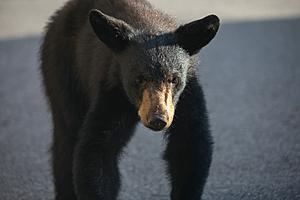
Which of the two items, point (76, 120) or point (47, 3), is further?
point (47, 3)

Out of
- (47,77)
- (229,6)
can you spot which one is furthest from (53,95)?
(229,6)

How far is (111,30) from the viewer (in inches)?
135

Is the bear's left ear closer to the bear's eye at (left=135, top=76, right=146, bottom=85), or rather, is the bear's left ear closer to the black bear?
the black bear

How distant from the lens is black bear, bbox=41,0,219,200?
3.35 metres

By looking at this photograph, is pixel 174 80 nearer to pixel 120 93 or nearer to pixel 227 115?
pixel 120 93

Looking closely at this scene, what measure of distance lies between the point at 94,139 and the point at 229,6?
7.37 m

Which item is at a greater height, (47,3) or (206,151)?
(206,151)

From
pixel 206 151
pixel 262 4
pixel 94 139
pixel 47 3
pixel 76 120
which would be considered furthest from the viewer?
pixel 47 3

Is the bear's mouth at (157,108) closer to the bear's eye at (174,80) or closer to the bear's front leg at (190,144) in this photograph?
the bear's eye at (174,80)

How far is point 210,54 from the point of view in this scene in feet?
26.6

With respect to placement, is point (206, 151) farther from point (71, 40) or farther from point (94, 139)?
point (71, 40)

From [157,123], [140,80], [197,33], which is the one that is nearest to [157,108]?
[157,123]

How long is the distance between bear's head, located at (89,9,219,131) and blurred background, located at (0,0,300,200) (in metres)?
1.23

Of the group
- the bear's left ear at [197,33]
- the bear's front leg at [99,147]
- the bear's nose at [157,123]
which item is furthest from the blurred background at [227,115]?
the bear's nose at [157,123]
